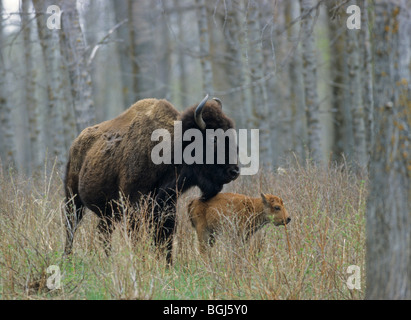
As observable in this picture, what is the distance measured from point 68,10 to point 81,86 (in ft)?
5.04

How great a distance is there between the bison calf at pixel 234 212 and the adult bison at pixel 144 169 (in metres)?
0.20

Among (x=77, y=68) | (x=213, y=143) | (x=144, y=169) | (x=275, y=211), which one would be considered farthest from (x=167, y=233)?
(x=77, y=68)

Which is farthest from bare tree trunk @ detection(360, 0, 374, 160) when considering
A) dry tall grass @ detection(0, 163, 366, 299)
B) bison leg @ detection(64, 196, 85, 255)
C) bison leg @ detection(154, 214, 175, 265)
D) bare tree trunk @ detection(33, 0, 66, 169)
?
bare tree trunk @ detection(33, 0, 66, 169)

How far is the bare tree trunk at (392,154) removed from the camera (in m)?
3.75

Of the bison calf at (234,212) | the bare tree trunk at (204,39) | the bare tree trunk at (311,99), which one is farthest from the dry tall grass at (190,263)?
the bare tree trunk at (204,39)

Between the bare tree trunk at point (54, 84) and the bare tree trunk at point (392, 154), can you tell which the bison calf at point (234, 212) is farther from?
the bare tree trunk at point (54, 84)

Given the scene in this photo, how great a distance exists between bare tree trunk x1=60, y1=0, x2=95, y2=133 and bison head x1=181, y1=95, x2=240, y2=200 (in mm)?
4675

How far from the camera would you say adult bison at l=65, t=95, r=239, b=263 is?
667 centimetres

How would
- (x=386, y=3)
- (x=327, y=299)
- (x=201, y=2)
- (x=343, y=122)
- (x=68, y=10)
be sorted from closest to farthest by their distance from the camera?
(x=386, y=3)
(x=327, y=299)
(x=68, y=10)
(x=201, y=2)
(x=343, y=122)

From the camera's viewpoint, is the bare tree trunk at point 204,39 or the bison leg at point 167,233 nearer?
the bison leg at point 167,233

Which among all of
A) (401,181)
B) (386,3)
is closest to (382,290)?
(401,181)

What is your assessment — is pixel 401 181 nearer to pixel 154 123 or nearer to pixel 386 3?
pixel 386 3

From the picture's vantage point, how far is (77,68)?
1086 cm

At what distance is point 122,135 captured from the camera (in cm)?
720
